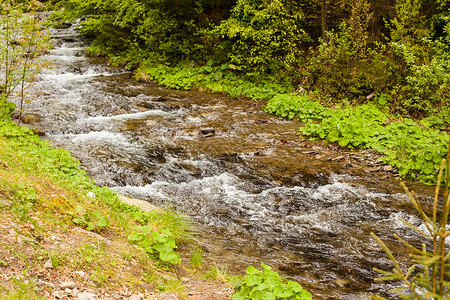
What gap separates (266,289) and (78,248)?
6.38ft

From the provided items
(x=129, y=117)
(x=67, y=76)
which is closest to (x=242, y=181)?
(x=129, y=117)

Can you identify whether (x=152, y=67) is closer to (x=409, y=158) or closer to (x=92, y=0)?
(x=92, y=0)

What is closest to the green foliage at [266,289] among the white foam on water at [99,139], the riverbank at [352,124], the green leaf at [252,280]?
the green leaf at [252,280]

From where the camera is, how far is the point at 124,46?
1867 centimetres

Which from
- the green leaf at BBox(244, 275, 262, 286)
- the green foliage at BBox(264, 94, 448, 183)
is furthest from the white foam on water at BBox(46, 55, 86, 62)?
the green leaf at BBox(244, 275, 262, 286)

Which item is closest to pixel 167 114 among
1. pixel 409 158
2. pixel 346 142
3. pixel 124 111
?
pixel 124 111

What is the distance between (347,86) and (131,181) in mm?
8909

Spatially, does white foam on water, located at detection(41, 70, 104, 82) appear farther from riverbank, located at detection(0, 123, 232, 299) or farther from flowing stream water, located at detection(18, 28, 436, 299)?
A: riverbank, located at detection(0, 123, 232, 299)

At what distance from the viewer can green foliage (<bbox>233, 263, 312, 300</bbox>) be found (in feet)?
11.1

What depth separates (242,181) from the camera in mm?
7156

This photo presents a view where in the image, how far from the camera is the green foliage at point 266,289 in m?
3.39

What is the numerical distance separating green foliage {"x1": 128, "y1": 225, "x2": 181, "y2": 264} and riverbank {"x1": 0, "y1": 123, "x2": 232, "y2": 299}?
81 millimetres

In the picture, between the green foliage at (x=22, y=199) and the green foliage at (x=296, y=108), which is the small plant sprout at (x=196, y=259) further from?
the green foliage at (x=296, y=108)

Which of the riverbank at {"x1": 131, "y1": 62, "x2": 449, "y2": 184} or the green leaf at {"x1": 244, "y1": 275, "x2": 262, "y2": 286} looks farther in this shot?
the riverbank at {"x1": 131, "y1": 62, "x2": 449, "y2": 184}
